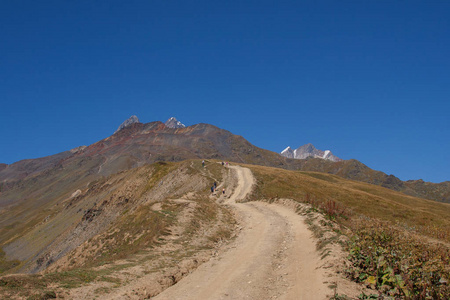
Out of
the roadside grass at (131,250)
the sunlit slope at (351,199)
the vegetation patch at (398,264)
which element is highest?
the sunlit slope at (351,199)

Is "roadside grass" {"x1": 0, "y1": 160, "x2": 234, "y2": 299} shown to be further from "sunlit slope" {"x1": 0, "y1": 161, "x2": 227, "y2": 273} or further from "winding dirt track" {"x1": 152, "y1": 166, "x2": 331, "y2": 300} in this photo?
"winding dirt track" {"x1": 152, "y1": 166, "x2": 331, "y2": 300}

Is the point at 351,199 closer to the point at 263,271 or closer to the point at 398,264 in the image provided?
the point at 263,271

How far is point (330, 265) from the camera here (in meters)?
14.8

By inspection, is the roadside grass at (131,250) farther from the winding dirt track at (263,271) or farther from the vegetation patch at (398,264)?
the vegetation patch at (398,264)

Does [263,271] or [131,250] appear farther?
[131,250]

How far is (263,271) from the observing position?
16172mm

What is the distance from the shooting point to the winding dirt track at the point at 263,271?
43.5 feet

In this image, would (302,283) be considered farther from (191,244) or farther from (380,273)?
(191,244)

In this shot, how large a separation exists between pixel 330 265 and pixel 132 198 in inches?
2535

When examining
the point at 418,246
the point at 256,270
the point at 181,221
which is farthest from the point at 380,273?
the point at 181,221

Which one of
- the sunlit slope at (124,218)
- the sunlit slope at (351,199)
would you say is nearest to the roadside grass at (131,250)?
the sunlit slope at (124,218)

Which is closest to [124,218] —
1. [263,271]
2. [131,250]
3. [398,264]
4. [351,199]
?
[131,250]

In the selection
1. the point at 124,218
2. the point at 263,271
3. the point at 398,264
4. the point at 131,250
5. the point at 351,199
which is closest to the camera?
the point at 398,264

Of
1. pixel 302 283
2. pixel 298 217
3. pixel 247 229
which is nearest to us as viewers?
pixel 302 283
